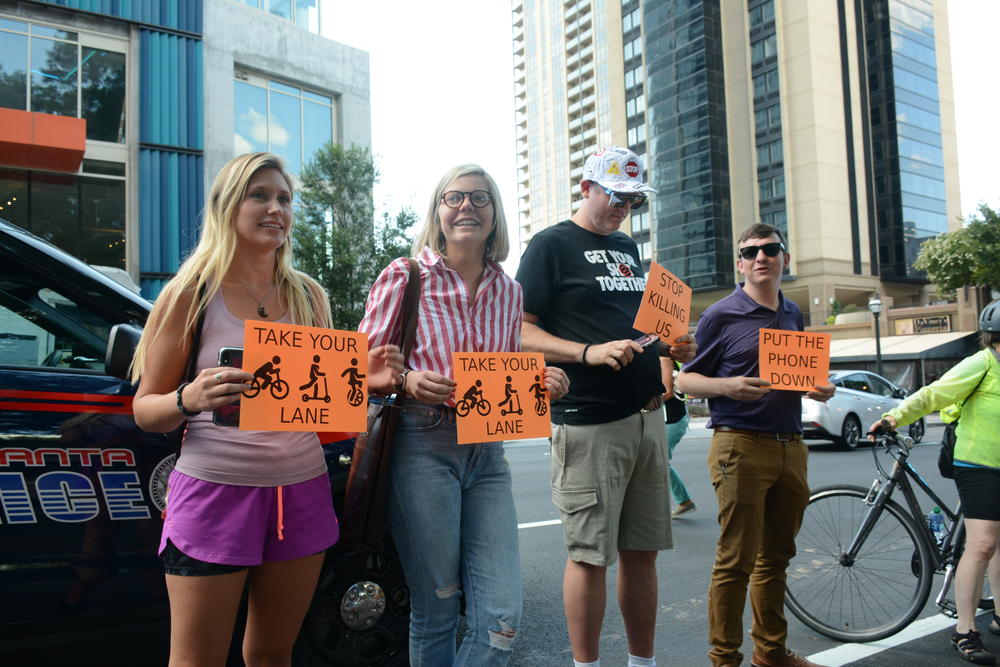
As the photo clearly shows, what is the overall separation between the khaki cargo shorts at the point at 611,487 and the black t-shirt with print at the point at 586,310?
0.25 feet

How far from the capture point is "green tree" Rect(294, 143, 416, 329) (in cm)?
1792

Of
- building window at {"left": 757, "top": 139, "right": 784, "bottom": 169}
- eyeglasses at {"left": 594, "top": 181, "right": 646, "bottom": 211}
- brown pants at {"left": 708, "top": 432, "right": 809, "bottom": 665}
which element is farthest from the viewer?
building window at {"left": 757, "top": 139, "right": 784, "bottom": 169}

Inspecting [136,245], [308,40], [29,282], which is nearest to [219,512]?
[29,282]

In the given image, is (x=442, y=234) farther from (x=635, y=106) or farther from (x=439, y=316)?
(x=635, y=106)

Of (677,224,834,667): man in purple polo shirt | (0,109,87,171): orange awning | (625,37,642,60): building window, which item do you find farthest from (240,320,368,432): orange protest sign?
(625,37,642,60): building window

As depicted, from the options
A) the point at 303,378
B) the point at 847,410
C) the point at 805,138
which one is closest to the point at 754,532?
the point at 303,378

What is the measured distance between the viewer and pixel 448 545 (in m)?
2.30

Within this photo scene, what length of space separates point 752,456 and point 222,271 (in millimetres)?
2336

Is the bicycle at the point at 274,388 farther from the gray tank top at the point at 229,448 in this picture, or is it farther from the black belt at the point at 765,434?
the black belt at the point at 765,434

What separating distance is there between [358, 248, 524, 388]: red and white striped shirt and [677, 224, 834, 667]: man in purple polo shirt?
1266 millimetres

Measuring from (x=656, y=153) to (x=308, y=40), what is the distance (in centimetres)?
4434

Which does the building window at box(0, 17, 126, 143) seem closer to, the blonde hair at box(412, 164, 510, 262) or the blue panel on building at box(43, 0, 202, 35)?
the blue panel on building at box(43, 0, 202, 35)

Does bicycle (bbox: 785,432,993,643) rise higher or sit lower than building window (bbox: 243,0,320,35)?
lower

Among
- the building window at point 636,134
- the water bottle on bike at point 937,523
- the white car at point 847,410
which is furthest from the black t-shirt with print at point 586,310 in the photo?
the building window at point 636,134
